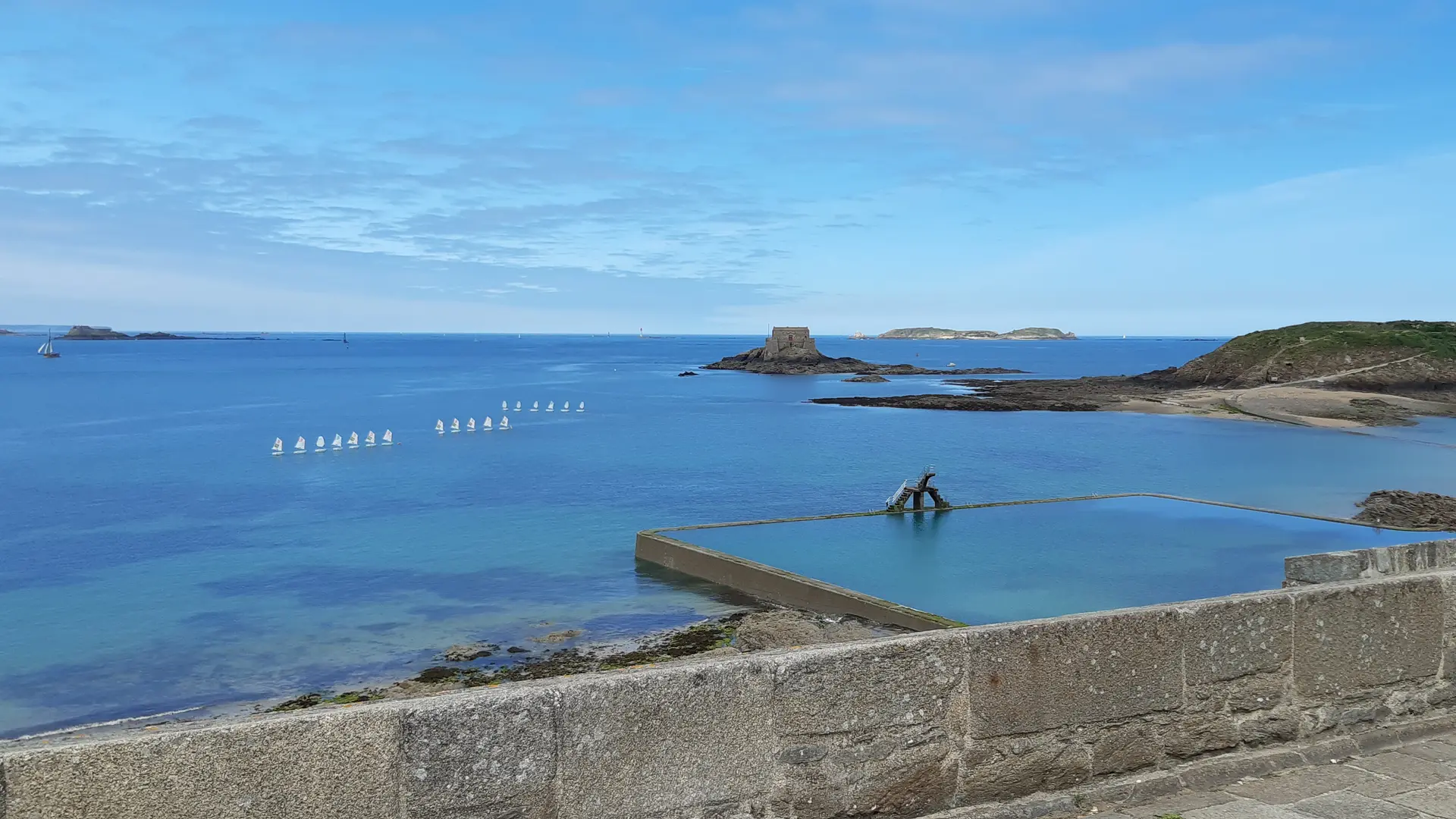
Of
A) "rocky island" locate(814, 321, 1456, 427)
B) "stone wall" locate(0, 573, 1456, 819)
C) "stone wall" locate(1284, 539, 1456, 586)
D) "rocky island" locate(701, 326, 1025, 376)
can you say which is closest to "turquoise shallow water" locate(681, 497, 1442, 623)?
"stone wall" locate(1284, 539, 1456, 586)

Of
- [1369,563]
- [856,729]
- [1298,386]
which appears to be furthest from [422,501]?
[1298,386]

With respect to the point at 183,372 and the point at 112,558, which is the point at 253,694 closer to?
the point at 112,558

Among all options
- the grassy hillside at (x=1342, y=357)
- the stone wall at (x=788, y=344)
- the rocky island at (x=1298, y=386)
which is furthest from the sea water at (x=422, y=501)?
the stone wall at (x=788, y=344)

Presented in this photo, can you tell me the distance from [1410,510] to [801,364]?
9600 centimetres

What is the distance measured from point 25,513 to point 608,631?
2315 centimetres

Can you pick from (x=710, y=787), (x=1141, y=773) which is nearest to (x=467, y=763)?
(x=710, y=787)

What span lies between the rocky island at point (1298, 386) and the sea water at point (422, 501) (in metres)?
4.57

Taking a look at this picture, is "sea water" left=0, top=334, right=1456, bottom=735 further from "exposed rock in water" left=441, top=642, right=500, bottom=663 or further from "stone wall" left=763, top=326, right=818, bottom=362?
"stone wall" left=763, top=326, right=818, bottom=362

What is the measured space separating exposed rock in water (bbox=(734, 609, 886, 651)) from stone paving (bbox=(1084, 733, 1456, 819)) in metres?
8.26

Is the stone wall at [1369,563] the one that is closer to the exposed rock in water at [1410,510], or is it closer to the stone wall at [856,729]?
the stone wall at [856,729]

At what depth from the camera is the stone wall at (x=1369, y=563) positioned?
17.0 feet

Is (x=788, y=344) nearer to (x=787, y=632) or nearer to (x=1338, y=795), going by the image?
(x=787, y=632)

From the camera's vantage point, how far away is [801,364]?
396 ft

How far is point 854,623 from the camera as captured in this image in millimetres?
14617
